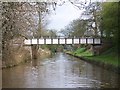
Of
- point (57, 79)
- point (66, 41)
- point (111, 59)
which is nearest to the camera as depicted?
point (57, 79)

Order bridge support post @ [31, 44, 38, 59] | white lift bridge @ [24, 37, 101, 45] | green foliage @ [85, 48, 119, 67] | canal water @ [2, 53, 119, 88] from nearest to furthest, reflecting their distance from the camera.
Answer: canal water @ [2, 53, 119, 88]
green foliage @ [85, 48, 119, 67]
white lift bridge @ [24, 37, 101, 45]
bridge support post @ [31, 44, 38, 59]

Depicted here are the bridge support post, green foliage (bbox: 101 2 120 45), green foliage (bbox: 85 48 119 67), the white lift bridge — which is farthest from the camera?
the bridge support post

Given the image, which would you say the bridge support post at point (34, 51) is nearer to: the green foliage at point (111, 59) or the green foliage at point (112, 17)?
the green foliage at point (111, 59)

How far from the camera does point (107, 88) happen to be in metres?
10.8

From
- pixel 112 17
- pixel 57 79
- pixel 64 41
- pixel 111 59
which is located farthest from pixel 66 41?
pixel 57 79

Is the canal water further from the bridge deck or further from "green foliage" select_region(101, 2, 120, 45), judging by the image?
the bridge deck

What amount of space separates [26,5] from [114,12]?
12557mm

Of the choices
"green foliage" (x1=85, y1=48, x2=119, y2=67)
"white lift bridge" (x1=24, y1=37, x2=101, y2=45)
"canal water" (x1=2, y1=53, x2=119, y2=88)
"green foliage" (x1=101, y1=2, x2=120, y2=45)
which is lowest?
"canal water" (x1=2, y1=53, x2=119, y2=88)

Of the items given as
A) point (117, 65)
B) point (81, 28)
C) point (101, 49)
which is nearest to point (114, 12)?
point (117, 65)

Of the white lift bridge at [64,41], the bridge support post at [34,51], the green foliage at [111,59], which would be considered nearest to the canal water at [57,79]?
the green foliage at [111,59]

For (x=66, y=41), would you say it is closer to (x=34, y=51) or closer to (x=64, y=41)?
(x=64, y=41)

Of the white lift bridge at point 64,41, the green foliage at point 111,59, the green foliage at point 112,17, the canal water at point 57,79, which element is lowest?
the canal water at point 57,79

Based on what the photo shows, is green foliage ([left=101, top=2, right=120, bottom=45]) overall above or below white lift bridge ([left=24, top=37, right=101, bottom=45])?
above

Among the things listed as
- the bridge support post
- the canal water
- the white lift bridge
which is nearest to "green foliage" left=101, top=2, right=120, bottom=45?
the canal water
